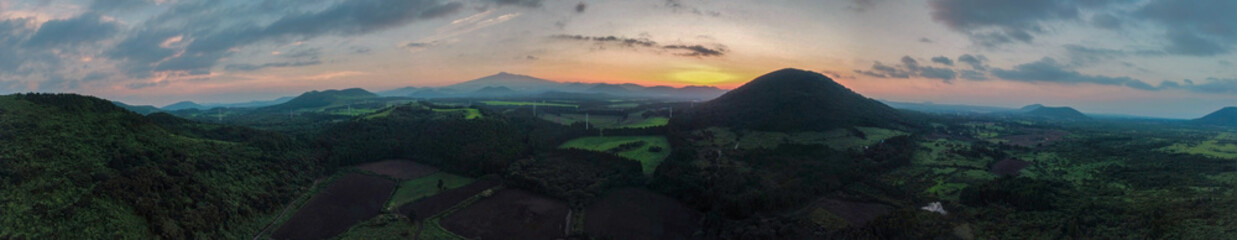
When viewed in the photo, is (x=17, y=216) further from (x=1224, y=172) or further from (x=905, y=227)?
(x=1224, y=172)

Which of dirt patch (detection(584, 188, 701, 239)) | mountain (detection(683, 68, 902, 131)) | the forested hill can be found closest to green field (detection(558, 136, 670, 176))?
dirt patch (detection(584, 188, 701, 239))

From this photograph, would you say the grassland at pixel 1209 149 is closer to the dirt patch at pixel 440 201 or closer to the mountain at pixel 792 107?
the mountain at pixel 792 107

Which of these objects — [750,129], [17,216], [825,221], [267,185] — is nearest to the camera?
[17,216]

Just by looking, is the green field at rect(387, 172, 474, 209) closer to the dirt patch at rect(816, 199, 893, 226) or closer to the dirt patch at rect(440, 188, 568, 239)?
the dirt patch at rect(440, 188, 568, 239)

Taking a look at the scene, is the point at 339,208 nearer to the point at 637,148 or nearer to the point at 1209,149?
the point at 637,148

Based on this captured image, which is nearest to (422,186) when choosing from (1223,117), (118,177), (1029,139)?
(118,177)

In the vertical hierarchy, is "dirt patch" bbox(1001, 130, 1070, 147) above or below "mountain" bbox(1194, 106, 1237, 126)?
below

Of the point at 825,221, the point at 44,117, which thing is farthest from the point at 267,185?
the point at 825,221
